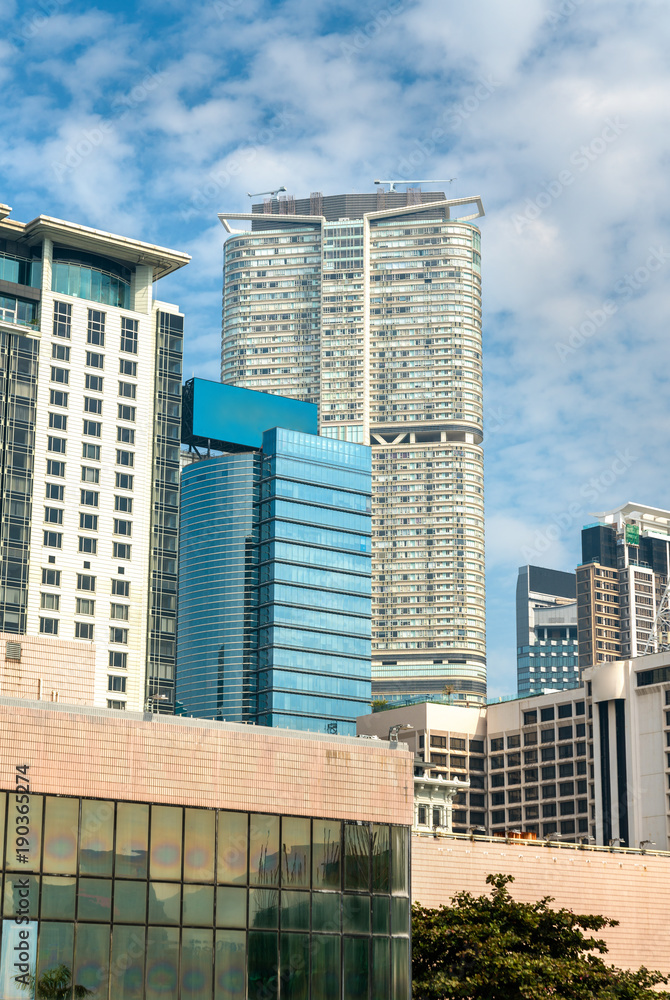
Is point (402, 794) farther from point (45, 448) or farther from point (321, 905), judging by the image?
point (45, 448)

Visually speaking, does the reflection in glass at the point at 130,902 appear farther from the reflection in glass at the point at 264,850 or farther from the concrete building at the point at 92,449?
the concrete building at the point at 92,449

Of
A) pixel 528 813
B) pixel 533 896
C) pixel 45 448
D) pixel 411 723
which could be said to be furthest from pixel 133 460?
pixel 533 896

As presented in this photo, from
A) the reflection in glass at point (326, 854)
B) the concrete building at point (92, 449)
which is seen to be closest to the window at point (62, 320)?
the concrete building at point (92, 449)

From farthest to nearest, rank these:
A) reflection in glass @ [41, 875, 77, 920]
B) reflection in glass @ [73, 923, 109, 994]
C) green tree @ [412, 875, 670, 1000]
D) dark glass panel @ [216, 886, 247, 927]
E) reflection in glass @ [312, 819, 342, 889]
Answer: green tree @ [412, 875, 670, 1000], reflection in glass @ [312, 819, 342, 889], dark glass panel @ [216, 886, 247, 927], reflection in glass @ [73, 923, 109, 994], reflection in glass @ [41, 875, 77, 920]

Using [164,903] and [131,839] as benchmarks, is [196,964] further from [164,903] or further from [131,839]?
[131,839]

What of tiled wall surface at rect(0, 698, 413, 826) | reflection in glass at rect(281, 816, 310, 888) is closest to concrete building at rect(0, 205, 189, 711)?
tiled wall surface at rect(0, 698, 413, 826)

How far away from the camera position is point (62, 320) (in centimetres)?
18025

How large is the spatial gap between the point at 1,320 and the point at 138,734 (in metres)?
142

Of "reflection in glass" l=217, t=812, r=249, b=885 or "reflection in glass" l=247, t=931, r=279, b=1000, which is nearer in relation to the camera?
"reflection in glass" l=247, t=931, r=279, b=1000

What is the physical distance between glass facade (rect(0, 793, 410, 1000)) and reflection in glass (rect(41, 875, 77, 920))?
→ 38mm

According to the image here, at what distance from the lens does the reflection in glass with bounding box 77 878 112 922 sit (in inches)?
1484

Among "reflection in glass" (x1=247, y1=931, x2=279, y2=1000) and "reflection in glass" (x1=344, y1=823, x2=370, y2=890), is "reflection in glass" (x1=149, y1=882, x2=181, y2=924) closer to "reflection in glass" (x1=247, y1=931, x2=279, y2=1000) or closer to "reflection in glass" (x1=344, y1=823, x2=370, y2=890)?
"reflection in glass" (x1=247, y1=931, x2=279, y2=1000)

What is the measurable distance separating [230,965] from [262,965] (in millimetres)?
1086

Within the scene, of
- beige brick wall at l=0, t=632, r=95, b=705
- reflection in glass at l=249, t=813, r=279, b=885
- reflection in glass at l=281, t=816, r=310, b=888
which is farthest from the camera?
beige brick wall at l=0, t=632, r=95, b=705
